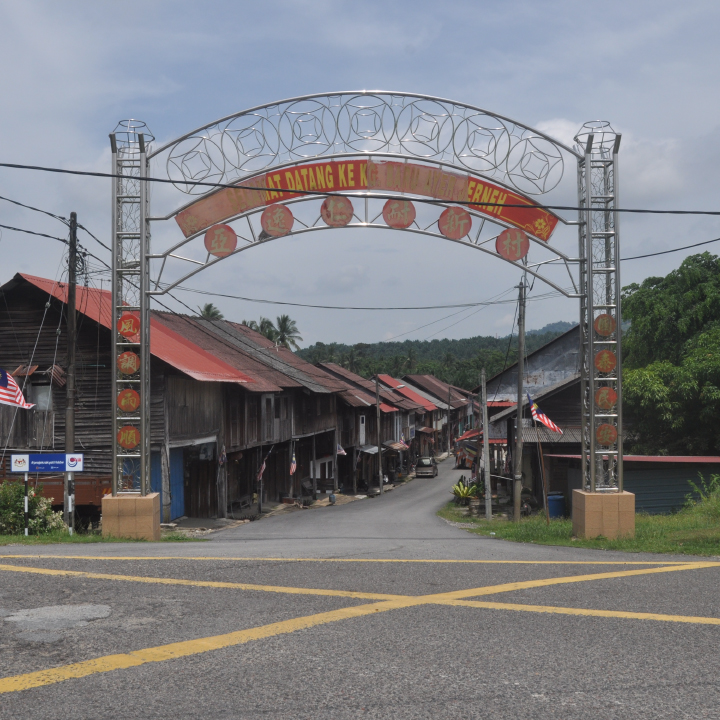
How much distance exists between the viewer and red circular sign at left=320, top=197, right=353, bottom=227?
1462 centimetres

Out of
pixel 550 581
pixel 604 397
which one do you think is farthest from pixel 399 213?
pixel 550 581

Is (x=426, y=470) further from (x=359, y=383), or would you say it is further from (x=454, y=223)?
(x=454, y=223)

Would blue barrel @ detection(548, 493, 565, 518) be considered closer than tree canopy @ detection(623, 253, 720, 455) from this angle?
Yes

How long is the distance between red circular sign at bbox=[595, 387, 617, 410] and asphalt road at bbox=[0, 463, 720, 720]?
4.45 m

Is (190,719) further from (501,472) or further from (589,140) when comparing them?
(501,472)

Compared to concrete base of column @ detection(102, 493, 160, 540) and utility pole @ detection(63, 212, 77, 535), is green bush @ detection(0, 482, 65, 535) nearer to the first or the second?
utility pole @ detection(63, 212, 77, 535)

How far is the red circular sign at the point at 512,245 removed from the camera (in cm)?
1472

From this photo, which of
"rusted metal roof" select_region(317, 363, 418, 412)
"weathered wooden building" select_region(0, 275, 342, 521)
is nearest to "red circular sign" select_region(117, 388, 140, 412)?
"weathered wooden building" select_region(0, 275, 342, 521)

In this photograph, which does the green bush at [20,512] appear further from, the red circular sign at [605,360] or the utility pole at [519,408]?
the utility pole at [519,408]

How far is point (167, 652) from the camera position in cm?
584

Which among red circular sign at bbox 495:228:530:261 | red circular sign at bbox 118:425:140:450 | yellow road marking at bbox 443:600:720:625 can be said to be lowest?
yellow road marking at bbox 443:600:720:625

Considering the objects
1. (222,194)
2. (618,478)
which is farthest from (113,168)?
(618,478)

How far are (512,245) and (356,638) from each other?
10080mm

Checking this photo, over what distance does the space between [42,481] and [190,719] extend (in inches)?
785
